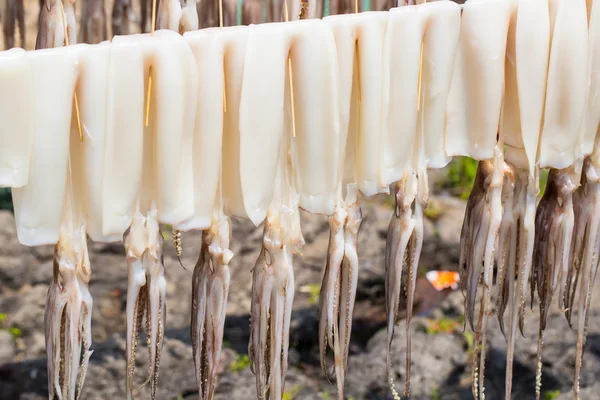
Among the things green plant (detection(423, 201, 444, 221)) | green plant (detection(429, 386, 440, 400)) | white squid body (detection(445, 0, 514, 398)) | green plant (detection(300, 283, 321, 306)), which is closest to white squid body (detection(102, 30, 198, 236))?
white squid body (detection(445, 0, 514, 398))

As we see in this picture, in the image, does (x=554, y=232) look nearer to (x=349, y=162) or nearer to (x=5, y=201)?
(x=349, y=162)

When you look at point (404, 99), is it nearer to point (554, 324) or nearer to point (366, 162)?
point (366, 162)

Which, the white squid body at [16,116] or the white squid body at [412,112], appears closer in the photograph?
the white squid body at [16,116]

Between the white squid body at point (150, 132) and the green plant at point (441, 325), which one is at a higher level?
the white squid body at point (150, 132)

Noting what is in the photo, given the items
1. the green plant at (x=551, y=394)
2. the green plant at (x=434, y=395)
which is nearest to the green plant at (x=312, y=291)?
the green plant at (x=434, y=395)

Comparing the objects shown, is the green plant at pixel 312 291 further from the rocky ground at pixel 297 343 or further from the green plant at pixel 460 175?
the green plant at pixel 460 175

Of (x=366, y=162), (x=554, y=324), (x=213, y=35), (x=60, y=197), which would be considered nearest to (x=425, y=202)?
(x=366, y=162)
